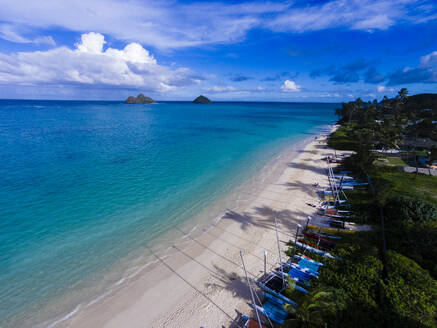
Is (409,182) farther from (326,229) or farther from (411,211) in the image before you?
(326,229)

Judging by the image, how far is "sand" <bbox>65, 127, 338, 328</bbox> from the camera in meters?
12.9

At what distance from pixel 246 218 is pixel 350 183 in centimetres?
1832

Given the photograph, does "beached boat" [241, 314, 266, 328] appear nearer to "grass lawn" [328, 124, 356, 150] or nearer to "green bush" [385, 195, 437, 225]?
"green bush" [385, 195, 437, 225]

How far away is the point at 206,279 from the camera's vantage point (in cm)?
1548

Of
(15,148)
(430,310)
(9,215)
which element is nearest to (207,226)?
(430,310)

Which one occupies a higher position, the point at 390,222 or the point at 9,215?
the point at 390,222

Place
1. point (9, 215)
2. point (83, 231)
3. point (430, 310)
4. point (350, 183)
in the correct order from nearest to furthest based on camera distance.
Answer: point (430, 310) < point (83, 231) < point (9, 215) < point (350, 183)

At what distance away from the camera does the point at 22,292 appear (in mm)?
14602

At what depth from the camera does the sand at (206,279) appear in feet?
42.3

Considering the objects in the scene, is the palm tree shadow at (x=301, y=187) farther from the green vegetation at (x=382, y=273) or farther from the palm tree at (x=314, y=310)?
the palm tree at (x=314, y=310)

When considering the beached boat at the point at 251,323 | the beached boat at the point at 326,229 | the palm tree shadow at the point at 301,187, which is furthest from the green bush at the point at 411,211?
the beached boat at the point at 251,323

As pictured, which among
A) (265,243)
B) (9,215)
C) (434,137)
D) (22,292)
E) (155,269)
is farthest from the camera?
(434,137)

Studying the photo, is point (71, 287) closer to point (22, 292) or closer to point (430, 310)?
point (22, 292)

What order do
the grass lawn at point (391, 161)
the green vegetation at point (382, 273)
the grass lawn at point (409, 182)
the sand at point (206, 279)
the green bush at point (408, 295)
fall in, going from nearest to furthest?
the green bush at point (408, 295)
the green vegetation at point (382, 273)
the sand at point (206, 279)
the grass lawn at point (409, 182)
the grass lawn at point (391, 161)
